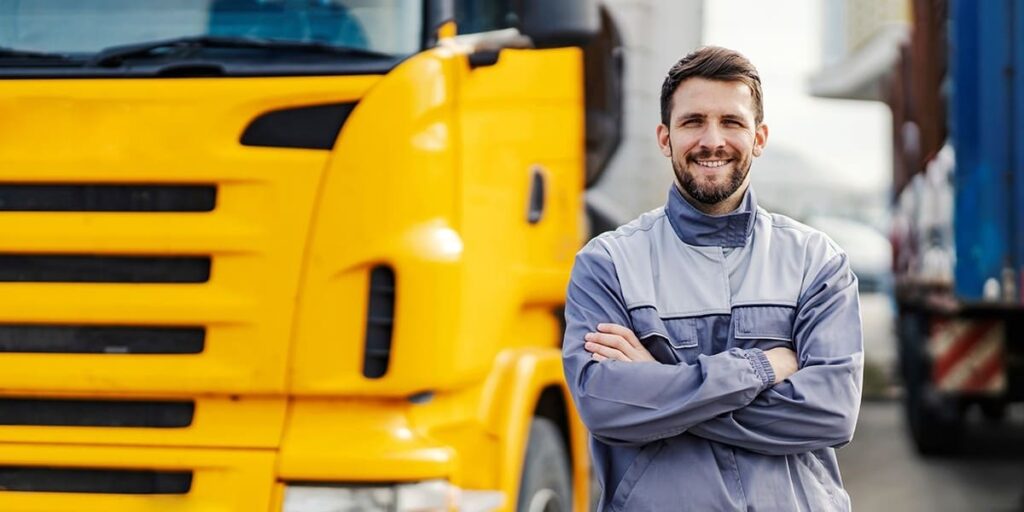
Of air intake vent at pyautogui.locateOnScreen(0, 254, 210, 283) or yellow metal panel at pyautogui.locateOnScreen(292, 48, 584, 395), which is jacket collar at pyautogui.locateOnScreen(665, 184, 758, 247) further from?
air intake vent at pyautogui.locateOnScreen(0, 254, 210, 283)

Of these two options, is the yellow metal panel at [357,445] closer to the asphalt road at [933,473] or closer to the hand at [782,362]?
the hand at [782,362]

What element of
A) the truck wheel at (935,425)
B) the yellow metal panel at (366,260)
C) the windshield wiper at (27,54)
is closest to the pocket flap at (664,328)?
the yellow metal panel at (366,260)

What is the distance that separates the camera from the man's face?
7.11 feet

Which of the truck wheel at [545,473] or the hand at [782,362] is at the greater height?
the hand at [782,362]

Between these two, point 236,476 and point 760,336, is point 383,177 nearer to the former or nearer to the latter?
point 236,476

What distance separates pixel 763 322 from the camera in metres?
2.21

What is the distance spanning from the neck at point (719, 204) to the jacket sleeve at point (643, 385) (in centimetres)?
18

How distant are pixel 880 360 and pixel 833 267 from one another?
47.8ft

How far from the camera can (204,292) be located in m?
3.19

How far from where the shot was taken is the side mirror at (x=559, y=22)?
3.48m

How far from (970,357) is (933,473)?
2.98 ft

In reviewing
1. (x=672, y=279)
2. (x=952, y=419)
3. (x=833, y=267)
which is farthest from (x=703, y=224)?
(x=952, y=419)

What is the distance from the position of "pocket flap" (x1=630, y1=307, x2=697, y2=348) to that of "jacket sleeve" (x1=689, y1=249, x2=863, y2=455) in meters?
0.14

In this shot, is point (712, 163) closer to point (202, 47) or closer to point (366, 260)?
point (366, 260)
